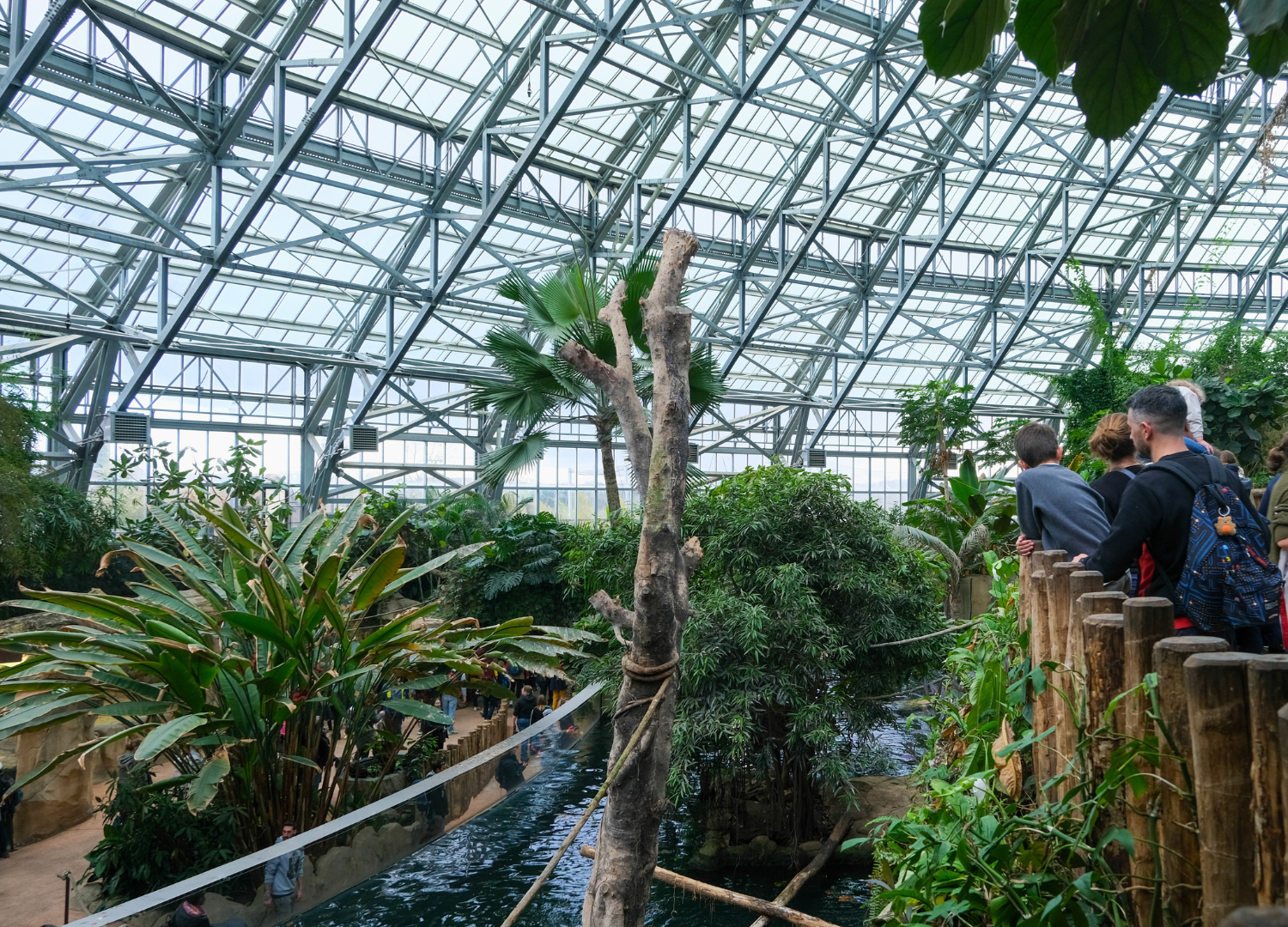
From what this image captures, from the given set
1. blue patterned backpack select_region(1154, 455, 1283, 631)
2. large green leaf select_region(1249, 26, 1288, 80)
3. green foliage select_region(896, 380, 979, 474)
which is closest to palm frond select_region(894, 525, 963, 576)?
green foliage select_region(896, 380, 979, 474)

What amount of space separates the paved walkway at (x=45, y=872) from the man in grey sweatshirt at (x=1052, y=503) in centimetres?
446

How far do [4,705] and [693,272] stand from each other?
15.6 meters

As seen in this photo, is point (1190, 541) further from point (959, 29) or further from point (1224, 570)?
point (959, 29)

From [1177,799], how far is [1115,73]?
4.93ft

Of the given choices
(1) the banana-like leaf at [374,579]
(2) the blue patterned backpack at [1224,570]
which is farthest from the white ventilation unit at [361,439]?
(2) the blue patterned backpack at [1224,570]

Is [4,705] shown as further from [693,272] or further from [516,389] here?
[693,272]

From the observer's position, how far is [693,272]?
1986cm

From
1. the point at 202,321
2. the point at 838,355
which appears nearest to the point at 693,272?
the point at 838,355

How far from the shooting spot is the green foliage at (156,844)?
618 centimetres

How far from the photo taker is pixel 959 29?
1.02 meters

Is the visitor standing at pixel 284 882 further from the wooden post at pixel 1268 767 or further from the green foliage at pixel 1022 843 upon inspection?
the wooden post at pixel 1268 767

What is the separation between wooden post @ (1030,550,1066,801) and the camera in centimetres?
265

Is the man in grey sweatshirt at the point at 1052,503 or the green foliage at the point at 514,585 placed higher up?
the man in grey sweatshirt at the point at 1052,503

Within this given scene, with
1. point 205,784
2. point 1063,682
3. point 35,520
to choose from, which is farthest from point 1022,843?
point 35,520
